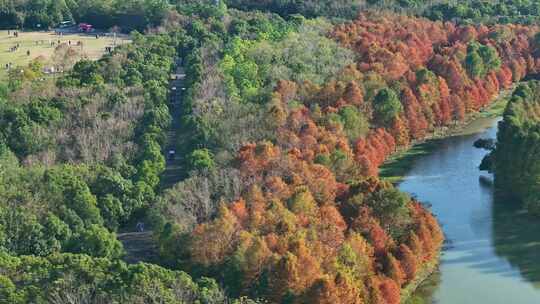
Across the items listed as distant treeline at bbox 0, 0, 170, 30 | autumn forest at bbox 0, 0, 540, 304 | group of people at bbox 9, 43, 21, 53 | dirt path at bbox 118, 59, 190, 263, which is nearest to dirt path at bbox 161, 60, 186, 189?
dirt path at bbox 118, 59, 190, 263

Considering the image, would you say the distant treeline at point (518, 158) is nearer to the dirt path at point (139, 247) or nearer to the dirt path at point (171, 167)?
the dirt path at point (171, 167)

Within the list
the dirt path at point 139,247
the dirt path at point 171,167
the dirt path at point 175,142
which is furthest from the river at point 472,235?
the dirt path at point 175,142

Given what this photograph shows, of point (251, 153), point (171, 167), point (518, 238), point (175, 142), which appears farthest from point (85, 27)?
point (518, 238)

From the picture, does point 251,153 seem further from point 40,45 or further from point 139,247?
point 40,45

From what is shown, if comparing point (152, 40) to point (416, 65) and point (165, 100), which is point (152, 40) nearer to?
point (165, 100)

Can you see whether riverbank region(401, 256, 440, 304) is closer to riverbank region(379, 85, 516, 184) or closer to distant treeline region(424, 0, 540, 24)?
riverbank region(379, 85, 516, 184)

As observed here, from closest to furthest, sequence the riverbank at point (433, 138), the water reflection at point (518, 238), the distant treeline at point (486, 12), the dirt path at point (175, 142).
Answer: the water reflection at point (518, 238) < the dirt path at point (175, 142) < the riverbank at point (433, 138) < the distant treeline at point (486, 12)
